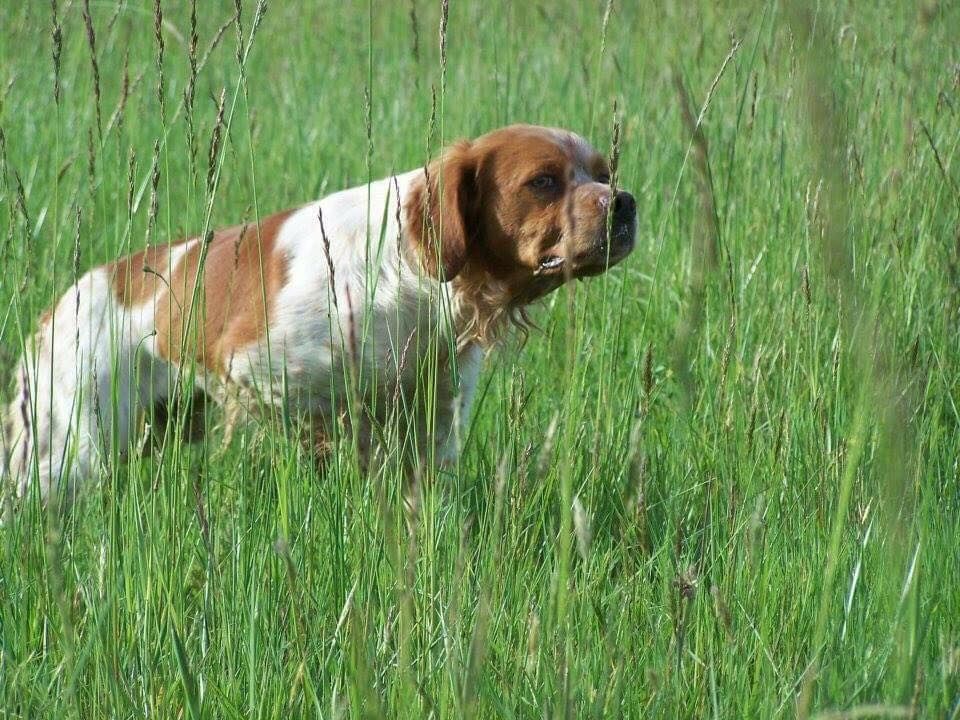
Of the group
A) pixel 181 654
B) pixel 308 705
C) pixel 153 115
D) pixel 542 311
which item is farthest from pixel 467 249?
pixel 153 115

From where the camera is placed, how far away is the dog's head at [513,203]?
109 inches

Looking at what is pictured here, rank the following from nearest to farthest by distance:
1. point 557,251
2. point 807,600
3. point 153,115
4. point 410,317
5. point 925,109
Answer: point 807,600, point 557,251, point 410,317, point 925,109, point 153,115

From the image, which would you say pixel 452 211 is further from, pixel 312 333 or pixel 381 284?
pixel 312 333

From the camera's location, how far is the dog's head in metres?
2.78

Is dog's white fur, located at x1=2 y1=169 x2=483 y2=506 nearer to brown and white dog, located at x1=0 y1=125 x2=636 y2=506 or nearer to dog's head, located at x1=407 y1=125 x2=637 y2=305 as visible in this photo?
brown and white dog, located at x1=0 y1=125 x2=636 y2=506

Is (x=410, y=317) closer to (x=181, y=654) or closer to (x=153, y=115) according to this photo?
(x=181, y=654)

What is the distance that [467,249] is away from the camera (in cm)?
288

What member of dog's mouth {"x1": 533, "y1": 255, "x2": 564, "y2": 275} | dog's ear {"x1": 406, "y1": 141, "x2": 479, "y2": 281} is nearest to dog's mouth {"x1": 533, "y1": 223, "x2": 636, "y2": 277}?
dog's mouth {"x1": 533, "y1": 255, "x2": 564, "y2": 275}

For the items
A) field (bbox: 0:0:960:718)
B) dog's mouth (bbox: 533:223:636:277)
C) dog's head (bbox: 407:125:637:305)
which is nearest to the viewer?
field (bbox: 0:0:960:718)

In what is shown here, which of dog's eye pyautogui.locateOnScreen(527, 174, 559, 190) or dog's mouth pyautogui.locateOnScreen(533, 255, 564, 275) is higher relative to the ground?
dog's eye pyautogui.locateOnScreen(527, 174, 559, 190)

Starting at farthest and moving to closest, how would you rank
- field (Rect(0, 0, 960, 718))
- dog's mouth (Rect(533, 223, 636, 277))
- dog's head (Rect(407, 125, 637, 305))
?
dog's head (Rect(407, 125, 637, 305)), dog's mouth (Rect(533, 223, 636, 277)), field (Rect(0, 0, 960, 718))

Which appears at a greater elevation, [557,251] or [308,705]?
[557,251]

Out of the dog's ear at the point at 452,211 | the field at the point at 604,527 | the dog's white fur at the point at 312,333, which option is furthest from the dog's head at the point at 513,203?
the field at the point at 604,527

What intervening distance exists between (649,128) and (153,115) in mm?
2361
